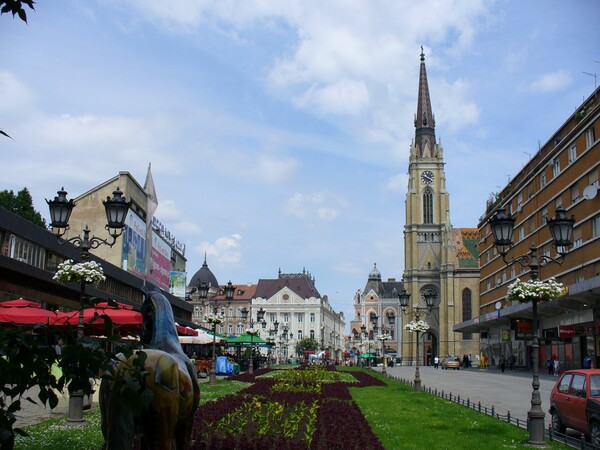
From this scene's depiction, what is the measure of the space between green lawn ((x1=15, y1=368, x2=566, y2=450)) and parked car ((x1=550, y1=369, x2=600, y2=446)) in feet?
2.57

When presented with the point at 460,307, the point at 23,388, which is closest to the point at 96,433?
the point at 23,388

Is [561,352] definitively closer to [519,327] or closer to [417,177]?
[519,327]

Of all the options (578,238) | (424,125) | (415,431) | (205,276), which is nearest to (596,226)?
(578,238)

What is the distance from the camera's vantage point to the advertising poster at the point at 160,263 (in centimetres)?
7531

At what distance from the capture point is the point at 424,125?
127 metres

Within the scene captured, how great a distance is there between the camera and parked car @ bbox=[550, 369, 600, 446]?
42.9ft

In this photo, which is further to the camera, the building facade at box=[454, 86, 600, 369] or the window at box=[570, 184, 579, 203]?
the window at box=[570, 184, 579, 203]

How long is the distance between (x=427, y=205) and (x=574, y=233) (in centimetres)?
7374

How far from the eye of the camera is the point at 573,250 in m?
47.5

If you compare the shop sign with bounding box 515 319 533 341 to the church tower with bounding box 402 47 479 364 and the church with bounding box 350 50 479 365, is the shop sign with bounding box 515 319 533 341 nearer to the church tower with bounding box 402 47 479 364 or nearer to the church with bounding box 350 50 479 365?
the church with bounding box 350 50 479 365

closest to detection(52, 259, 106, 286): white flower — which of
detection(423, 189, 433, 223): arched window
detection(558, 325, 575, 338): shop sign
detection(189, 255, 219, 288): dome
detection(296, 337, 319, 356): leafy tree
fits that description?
detection(558, 325, 575, 338): shop sign

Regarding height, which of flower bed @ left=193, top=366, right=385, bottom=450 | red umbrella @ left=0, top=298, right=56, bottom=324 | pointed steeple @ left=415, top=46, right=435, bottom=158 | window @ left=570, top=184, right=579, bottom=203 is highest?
pointed steeple @ left=415, top=46, right=435, bottom=158

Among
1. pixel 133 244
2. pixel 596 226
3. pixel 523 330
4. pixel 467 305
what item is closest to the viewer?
pixel 596 226

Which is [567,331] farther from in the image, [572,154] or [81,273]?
[81,273]
